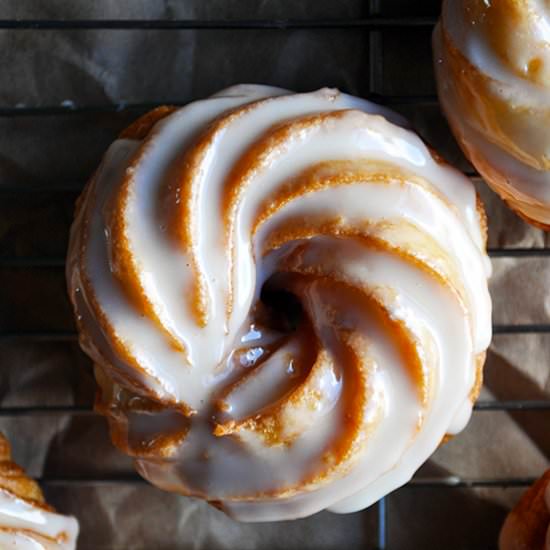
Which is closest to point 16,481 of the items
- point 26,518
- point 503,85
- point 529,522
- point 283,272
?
point 26,518

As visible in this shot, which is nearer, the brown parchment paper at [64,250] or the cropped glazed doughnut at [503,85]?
the cropped glazed doughnut at [503,85]

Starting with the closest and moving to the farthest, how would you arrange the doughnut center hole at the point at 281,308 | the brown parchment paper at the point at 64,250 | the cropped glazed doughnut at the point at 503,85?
the cropped glazed doughnut at the point at 503,85, the doughnut center hole at the point at 281,308, the brown parchment paper at the point at 64,250

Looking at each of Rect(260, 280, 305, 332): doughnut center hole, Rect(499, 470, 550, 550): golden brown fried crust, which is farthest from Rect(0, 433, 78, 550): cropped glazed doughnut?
Rect(499, 470, 550, 550): golden brown fried crust

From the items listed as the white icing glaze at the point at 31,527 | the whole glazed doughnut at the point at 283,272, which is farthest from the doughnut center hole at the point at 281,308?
the white icing glaze at the point at 31,527

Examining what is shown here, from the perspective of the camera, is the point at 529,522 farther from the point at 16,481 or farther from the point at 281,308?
the point at 16,481

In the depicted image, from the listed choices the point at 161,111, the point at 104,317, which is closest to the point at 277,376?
the point at 104,317

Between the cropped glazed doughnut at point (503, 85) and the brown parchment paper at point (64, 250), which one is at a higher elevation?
the cropped glazed doughnut at point (503, 85)

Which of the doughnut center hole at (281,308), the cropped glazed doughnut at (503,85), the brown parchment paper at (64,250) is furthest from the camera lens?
the brown parchment paper at (64,250)

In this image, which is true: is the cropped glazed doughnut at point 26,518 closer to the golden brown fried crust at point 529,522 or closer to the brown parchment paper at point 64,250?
the brown parchment paper at point 64,250
